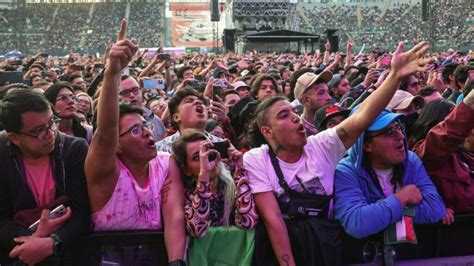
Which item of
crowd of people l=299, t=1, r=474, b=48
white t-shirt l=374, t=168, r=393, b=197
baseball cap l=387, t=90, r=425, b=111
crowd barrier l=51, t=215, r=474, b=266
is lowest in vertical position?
crowd barrier l=51, t=215, r=474, b=266

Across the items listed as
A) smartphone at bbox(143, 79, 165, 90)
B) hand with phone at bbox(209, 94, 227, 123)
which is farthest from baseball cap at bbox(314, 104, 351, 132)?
smartphone at bbox(143, 79, 165, 90)

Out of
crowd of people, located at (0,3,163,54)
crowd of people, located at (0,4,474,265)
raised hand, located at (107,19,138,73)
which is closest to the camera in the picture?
raised hand, located at (107,19,138,73)

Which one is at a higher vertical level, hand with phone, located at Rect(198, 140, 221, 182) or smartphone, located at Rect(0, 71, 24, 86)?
smartphone, located at Rect(0, 71, 24, 86)

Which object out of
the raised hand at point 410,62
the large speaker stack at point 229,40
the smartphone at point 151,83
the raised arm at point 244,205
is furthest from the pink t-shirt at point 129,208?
the large speaker stack at point 229,40

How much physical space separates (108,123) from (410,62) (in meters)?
1.62

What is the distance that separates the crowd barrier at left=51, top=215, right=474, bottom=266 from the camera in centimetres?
297

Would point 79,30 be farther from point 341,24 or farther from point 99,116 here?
point 99,116

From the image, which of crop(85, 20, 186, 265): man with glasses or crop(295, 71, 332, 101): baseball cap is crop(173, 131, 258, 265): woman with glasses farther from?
crop(295, 71, 332, 101): baseball cap

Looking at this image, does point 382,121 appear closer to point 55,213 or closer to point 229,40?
point 55,213

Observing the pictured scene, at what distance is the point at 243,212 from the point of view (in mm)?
3031

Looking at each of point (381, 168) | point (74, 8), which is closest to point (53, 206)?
point (381, 168)

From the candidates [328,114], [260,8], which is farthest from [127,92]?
[260,8]

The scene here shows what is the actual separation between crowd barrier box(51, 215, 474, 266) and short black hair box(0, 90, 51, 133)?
68 centimetres

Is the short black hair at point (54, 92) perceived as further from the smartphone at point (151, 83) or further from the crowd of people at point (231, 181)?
the smartphone at point (151, 83)
